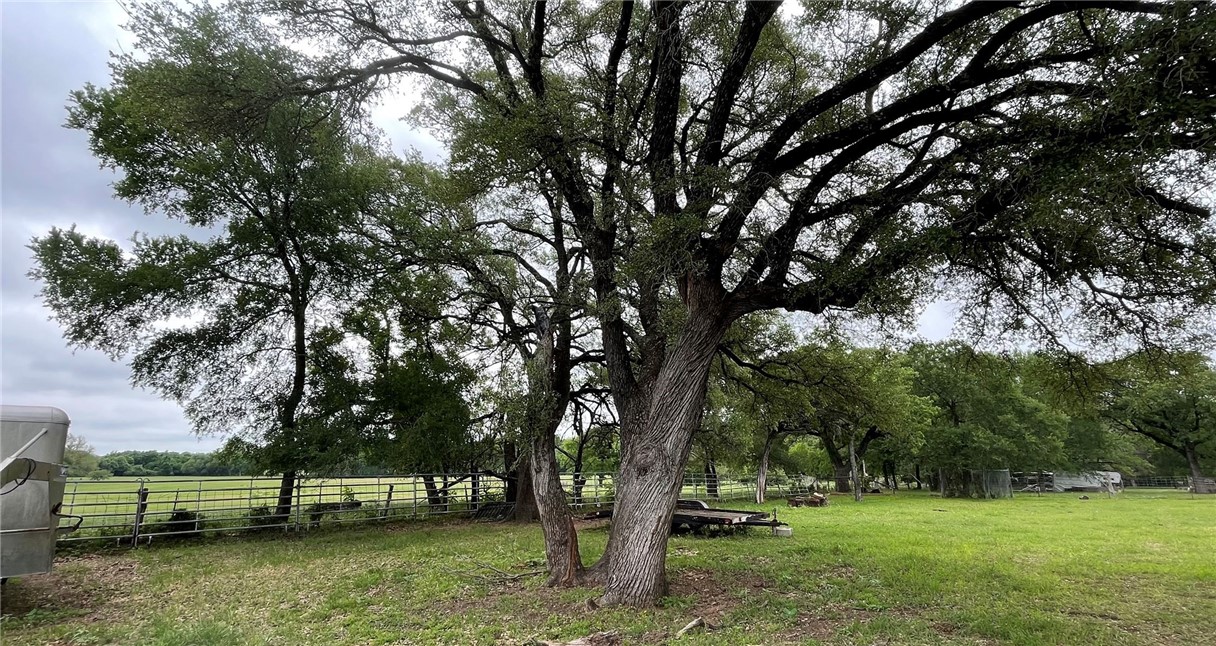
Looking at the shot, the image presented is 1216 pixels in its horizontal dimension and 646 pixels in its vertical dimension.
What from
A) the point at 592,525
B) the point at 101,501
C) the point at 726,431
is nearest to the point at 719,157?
the point at 592,525

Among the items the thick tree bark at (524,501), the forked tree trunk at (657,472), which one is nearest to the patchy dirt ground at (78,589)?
the forked tree trunk at (657,472)

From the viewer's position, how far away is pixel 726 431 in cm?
2061

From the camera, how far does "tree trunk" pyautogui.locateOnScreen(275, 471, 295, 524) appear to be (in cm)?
1290

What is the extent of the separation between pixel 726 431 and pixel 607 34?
15.8m

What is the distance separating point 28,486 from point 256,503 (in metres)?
8.40

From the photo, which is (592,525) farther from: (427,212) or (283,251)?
(283,251)

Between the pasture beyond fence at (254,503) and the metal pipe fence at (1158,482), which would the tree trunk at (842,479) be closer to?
the pasture beyond fence at (254,503)

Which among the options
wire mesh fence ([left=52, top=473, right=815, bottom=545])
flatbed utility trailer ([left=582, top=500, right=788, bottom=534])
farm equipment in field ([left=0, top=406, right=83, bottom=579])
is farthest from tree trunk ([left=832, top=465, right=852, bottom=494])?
farm equipment in field ([left=0, top=406, right=83, bottom=579])

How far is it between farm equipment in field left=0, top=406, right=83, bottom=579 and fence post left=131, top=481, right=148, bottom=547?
20.6 ft

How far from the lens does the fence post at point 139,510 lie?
35.1 feet

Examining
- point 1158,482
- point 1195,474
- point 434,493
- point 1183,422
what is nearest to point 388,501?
Result: point 434,493

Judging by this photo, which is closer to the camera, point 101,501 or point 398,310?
point 101,501

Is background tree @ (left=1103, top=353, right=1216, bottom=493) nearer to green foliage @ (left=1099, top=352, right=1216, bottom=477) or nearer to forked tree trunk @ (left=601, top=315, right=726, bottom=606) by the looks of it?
green foliage @ (left=1099, top=352, right=1216, bottom=477)

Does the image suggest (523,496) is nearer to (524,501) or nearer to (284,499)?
(524,501)
